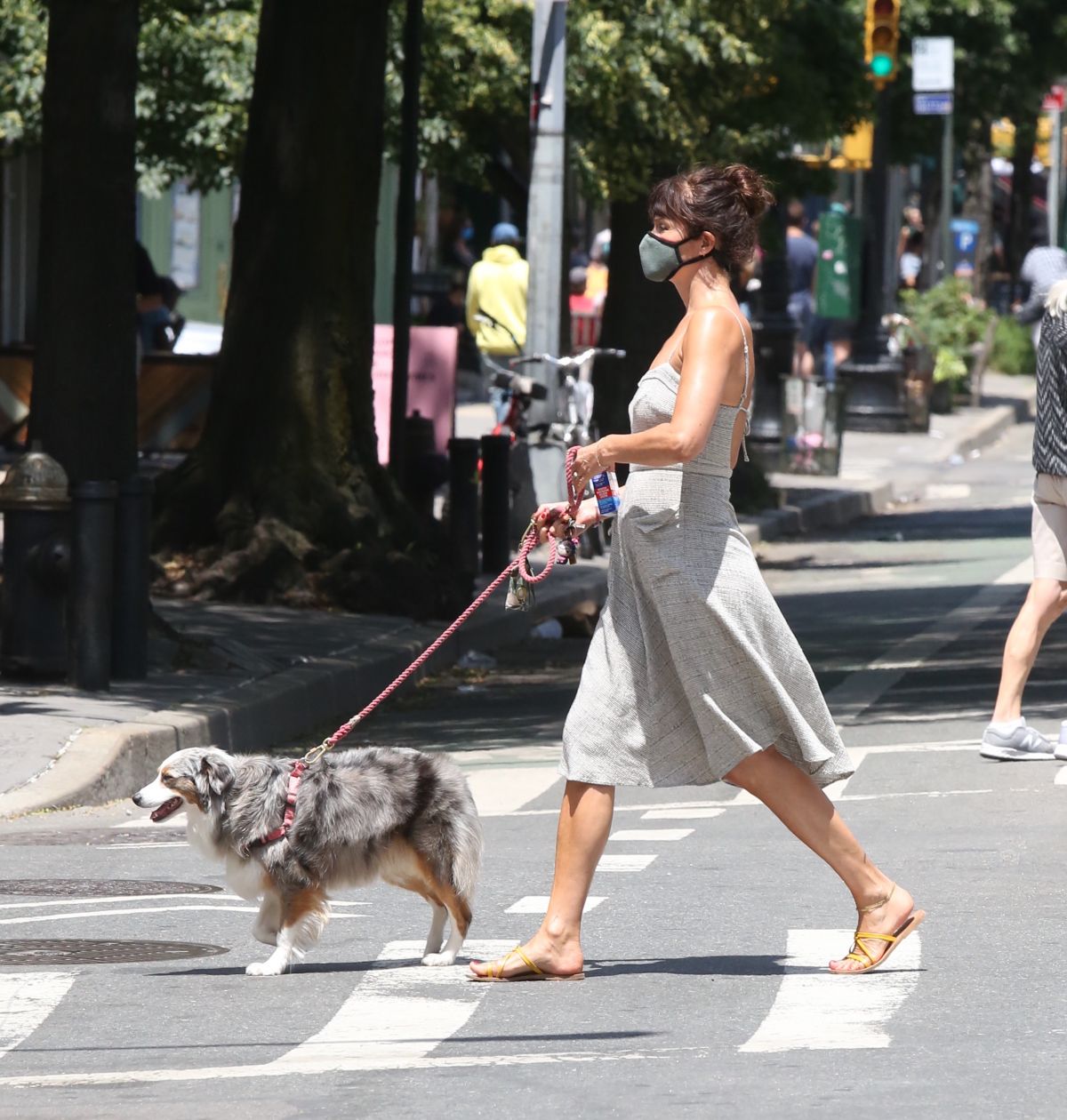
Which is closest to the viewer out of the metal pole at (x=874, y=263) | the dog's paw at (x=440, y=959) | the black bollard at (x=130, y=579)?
the dog's paw at (x=440, y=959)

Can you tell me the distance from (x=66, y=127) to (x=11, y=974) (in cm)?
595

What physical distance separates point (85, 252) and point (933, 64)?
874 inches

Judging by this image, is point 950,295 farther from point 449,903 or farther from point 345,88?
point 449,903

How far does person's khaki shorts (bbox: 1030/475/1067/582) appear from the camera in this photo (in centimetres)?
974

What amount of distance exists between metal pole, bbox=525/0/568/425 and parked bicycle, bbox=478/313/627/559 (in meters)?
0.09

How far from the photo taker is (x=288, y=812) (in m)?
6.28

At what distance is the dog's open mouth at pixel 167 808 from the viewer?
6.33 metres

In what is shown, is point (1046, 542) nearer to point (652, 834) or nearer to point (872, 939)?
point (652, 834)

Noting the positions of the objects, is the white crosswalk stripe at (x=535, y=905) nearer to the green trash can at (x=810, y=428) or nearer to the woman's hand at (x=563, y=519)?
the woman's hand at (x=563, y=519)

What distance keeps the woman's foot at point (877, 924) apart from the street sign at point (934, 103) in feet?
90.0

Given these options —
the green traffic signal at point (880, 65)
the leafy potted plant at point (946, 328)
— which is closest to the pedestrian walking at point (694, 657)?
the green traffic signal at point (880, 65)

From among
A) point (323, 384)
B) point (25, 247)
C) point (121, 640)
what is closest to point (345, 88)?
point (323, 384)

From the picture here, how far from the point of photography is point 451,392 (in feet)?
60.9

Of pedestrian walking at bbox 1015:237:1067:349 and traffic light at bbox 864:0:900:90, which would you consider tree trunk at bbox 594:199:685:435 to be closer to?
traffic light at bbox 864:0:900:90
